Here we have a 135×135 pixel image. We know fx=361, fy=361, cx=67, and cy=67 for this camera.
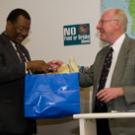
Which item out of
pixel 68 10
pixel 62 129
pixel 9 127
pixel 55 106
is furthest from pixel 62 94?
pixel 68 10

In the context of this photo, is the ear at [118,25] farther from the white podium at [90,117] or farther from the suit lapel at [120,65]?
the white podium at [90,117]

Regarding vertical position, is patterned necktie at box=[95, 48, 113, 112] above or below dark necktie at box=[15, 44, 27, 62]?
below

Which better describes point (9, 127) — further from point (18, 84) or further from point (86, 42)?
point (86, 42)

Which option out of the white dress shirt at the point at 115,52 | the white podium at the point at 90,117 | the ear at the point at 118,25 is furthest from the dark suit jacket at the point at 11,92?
the ear at the point at 118,25

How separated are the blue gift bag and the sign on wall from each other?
2.43ft

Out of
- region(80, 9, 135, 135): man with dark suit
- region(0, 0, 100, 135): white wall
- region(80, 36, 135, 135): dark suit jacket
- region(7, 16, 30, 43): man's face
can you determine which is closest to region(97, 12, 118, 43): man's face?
region(80, 9, 135, 135): man with dark suit

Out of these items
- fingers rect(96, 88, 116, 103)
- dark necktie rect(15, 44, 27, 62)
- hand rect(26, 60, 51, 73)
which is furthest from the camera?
dark necktie rect(15, 44, 27, 62)

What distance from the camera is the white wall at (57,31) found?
295 cm

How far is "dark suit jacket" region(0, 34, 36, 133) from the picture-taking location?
2.35 meters

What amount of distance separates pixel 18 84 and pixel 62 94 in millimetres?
369

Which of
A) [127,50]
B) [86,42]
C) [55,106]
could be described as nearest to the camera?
[55,106]

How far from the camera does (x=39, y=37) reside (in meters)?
3.10

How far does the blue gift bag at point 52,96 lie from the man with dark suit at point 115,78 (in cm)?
18

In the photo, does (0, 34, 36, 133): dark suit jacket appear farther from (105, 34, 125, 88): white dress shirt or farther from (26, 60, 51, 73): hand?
(105, 34, 125, 88): white dress shirt
